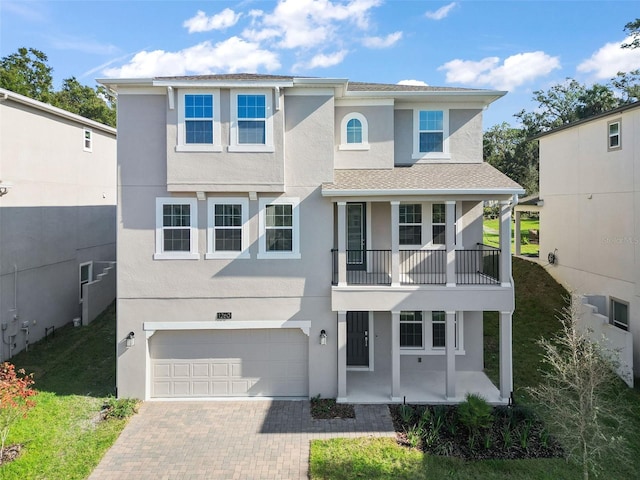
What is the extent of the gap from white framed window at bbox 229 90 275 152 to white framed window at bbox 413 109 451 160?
184 inches

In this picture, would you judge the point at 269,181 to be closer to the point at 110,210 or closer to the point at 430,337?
the point at 430,337

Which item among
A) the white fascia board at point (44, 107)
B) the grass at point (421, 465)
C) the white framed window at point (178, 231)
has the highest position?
the white fascia board at point (44, 107)

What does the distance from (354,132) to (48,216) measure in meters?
12.2

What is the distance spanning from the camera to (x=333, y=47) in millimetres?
18297

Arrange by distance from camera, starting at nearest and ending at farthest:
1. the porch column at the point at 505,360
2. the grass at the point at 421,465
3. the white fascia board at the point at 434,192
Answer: the grass at the point at 421,465, the white fascia board at the point at 434,192, the porch column at the point at 505,360

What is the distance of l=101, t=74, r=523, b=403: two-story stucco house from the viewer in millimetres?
10852

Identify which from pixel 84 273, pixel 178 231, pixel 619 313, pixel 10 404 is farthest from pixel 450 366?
pixel 84 273

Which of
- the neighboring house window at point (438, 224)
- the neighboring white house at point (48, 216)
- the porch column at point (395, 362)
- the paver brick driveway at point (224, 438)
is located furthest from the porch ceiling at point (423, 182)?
the neighboring white house at point (48, 216)

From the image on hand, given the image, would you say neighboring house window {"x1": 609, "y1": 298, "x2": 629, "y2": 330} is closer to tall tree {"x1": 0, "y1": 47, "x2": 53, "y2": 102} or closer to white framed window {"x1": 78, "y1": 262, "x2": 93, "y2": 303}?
white framed window {"x1": 78, "y1": 262, "x2": 93, "y2": 303}

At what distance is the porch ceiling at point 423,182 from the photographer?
10.5 m

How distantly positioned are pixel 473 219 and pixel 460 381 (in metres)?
4.93

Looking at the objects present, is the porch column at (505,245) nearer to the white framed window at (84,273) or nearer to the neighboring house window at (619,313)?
the neighboring house window at (619,313)

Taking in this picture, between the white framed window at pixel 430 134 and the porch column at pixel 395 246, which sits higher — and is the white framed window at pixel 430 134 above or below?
above

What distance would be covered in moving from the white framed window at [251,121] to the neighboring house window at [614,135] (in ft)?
40.5
